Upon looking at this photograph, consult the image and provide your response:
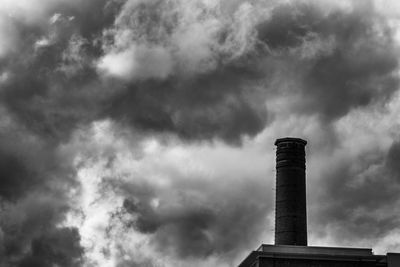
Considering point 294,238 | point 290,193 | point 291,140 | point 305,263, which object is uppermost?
point 291,140

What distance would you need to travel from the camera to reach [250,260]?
2859 centimetres

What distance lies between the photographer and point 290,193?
32.0 meters

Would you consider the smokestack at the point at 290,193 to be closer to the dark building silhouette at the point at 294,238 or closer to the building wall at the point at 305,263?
the dark building silhouette at the point at 294,238

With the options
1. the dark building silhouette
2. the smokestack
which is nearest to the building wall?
the dark building silhouette

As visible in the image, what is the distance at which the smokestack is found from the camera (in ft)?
103

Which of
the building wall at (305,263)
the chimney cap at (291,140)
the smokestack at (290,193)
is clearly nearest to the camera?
the building wall at (305,263)

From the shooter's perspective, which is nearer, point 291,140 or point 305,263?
point 305,263

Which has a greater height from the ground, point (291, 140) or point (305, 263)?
point (291, 140)

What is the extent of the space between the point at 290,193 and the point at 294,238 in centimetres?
210

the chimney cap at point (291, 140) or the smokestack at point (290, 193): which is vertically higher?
the chimney cap at point (291, 140)

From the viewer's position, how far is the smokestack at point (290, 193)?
1238 inches

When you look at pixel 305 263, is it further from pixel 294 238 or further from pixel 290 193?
pixel 290 193

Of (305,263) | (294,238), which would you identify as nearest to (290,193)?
(294,238)

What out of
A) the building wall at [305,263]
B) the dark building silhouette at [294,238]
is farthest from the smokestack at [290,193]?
the building wall at [305,263]
